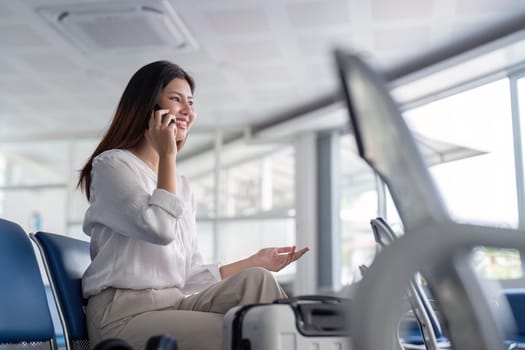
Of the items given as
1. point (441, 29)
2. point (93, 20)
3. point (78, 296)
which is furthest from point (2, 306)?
point (441, 29)

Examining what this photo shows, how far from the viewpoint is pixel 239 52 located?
5777mm

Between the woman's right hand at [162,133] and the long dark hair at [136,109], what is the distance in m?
0.05

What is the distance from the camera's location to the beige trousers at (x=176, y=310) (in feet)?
4.03

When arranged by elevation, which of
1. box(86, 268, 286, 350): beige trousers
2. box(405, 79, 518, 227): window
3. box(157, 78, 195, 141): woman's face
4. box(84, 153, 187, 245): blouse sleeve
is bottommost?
box(86, 268, 286, 350): beige trousers

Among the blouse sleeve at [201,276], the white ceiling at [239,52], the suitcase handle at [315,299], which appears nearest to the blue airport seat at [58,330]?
the blouse sleeve at [201,276]

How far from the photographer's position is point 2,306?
1.33 metres

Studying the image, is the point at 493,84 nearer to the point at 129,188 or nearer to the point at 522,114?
the point at 522,114

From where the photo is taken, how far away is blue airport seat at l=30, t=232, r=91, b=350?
1.38 m

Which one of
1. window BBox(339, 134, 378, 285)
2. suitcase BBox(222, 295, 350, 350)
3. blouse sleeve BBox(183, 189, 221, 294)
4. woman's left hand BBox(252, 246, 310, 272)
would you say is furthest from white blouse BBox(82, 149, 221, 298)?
window BBox(339, 134, 378, 285)

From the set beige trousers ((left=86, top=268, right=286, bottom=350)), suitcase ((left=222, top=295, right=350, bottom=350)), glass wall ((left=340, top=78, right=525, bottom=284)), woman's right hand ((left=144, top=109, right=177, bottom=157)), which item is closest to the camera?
suitcase ((left=222, top=295, right=350, bottom=350))

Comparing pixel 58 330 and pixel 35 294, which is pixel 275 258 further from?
pixel 58 330

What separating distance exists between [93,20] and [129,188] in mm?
3970

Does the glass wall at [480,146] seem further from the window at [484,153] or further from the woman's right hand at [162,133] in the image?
the woman's right hand at [162,133]

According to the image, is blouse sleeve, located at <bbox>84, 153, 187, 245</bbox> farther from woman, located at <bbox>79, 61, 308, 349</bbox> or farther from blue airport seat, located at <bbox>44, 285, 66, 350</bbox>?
blue airport seat, located at <bbox>44, 285, 66, 350</bbox>
